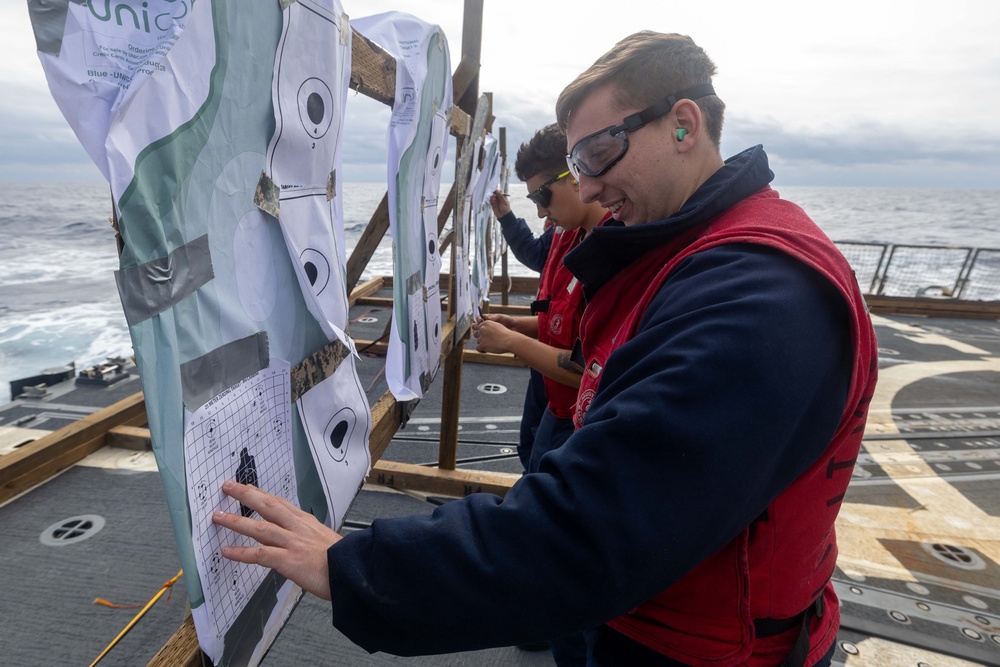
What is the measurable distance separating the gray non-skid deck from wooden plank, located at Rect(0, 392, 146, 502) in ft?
0.24

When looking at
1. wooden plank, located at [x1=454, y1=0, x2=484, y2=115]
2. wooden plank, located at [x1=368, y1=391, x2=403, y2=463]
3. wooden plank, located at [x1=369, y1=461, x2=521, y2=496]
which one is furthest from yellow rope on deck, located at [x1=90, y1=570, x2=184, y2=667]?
wooden plank, located at [x1=454, y1=0, x2=484, y2=115]

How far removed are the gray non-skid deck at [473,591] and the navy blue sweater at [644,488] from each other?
68 mm

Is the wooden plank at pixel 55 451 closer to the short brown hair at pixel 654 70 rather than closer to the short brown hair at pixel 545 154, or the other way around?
the short brown hair at pixel 545 154

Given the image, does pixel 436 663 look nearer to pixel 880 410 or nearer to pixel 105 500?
pixel 105 500

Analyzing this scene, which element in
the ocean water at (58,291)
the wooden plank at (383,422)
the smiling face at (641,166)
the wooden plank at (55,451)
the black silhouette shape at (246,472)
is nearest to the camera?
the black silhouette shape at (246,472)

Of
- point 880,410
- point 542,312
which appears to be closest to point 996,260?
point 880,410

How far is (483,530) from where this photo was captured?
2.06 ft

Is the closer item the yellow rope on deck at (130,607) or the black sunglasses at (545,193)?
the yellow rope on deck at (130,607)

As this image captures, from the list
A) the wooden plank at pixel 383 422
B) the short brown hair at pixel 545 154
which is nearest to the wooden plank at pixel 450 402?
the wooden plank at pixel 383 422

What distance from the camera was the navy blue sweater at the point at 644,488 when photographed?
1.89 feet

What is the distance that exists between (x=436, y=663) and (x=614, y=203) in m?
1.73

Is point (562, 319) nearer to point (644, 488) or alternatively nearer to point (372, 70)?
point (372, 70)

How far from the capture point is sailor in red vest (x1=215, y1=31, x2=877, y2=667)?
582 mm

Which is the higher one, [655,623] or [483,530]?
[483,530]
